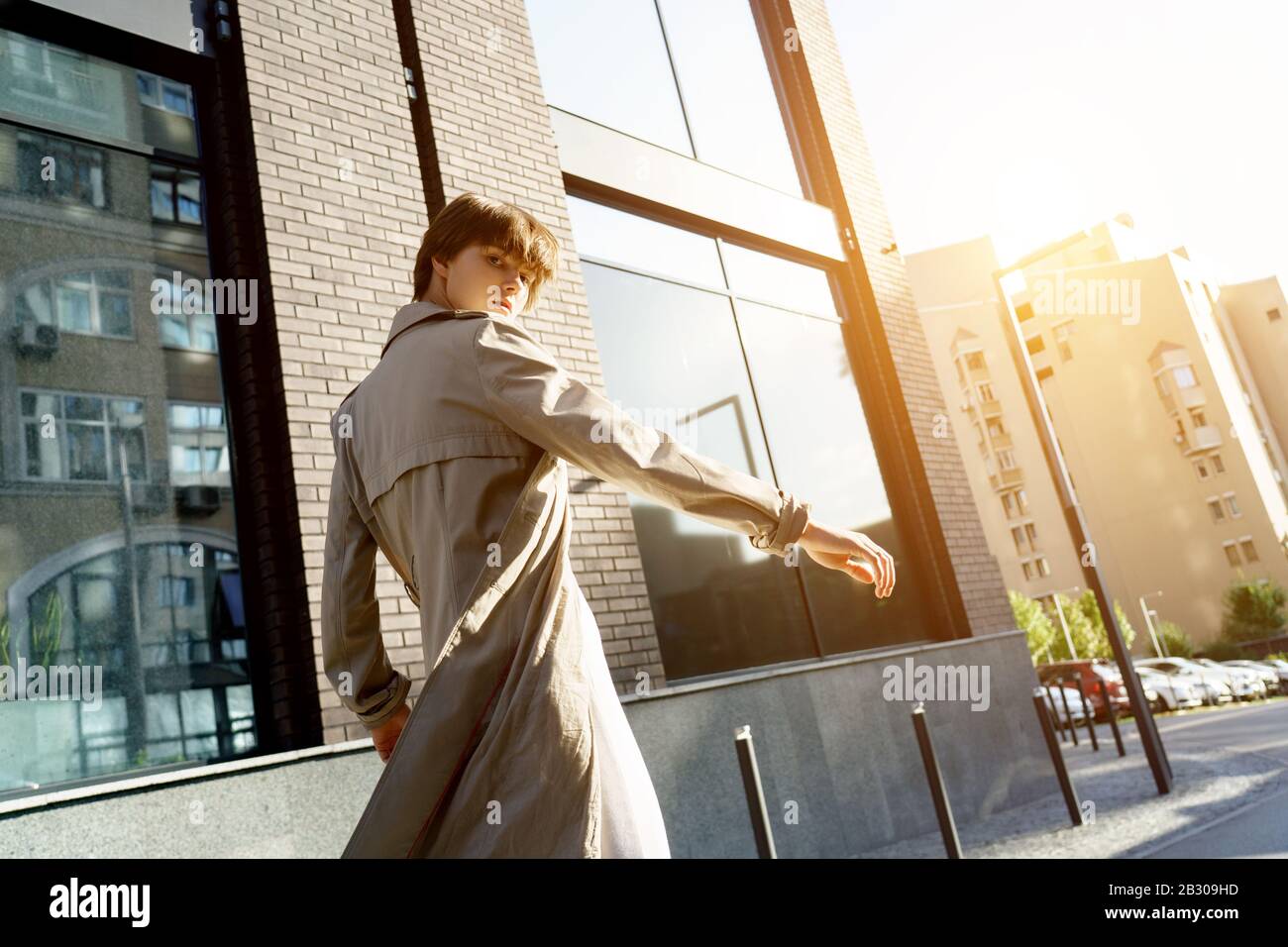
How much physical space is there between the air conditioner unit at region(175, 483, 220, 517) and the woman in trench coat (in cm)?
324

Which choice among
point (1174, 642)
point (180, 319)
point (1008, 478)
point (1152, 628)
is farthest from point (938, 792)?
point (1008, 478)

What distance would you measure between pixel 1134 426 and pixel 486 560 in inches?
2647

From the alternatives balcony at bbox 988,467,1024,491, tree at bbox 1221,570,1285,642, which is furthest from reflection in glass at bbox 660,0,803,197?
balcony at bbox 988,467,1024,491

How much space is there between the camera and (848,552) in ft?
5.42

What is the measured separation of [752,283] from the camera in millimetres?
9125

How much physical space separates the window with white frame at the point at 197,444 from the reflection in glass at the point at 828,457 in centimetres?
451

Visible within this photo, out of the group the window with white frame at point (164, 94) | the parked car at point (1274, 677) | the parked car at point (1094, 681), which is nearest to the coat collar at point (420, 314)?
the window with white frame at point (164, 94)

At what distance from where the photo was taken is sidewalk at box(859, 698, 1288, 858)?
6520 millimetres

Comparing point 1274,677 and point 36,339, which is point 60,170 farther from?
point 1274,677

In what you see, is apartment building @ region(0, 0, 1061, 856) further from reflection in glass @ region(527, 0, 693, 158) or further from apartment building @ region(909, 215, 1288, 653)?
apartment building @ region(909, 215, 1288, 653)

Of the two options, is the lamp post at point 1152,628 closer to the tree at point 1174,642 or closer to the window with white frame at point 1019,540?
the tree at point 1174,642

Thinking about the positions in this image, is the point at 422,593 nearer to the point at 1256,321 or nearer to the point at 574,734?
the point at 574,734

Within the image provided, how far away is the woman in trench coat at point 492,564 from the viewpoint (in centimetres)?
142

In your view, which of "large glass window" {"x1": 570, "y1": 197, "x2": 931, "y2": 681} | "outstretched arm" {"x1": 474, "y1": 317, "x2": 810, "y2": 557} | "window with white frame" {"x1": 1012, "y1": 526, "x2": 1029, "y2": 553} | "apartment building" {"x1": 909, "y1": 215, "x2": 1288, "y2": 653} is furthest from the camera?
"window with white frame" {"x1": 1012, "y1": 526, "x2": 1029, "y2": 553}
